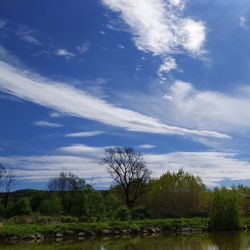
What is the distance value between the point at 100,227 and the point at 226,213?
10.2 meters

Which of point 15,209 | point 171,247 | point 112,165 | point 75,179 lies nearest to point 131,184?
point 112,165

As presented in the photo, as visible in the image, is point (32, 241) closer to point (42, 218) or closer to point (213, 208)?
point (42, 218)

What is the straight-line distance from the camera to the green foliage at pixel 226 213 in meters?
37.6

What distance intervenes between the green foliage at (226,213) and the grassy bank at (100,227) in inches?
51.7

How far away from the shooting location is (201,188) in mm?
51125

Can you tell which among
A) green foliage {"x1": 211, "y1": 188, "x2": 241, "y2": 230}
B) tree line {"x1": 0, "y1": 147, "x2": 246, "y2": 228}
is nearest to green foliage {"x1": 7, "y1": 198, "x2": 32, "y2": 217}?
tree line {"x1": 0, "y1": 147, "x2": 246, "y2": 228}

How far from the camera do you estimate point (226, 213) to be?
37.6 meters

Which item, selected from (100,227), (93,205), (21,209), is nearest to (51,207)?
(21,209)

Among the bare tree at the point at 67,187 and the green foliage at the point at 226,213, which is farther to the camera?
the bare tree at the point at 67,187

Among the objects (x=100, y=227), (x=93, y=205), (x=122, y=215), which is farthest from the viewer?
(x=93, y=205)

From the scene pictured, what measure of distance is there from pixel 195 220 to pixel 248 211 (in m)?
12.5

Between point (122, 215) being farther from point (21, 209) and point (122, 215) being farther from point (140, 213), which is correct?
point (21, 209)

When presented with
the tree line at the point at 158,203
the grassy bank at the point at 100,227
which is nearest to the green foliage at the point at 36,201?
the tree line at the point at 158,203

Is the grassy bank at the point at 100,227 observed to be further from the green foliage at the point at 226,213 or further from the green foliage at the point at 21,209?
the green foliage at the point at 21,209
